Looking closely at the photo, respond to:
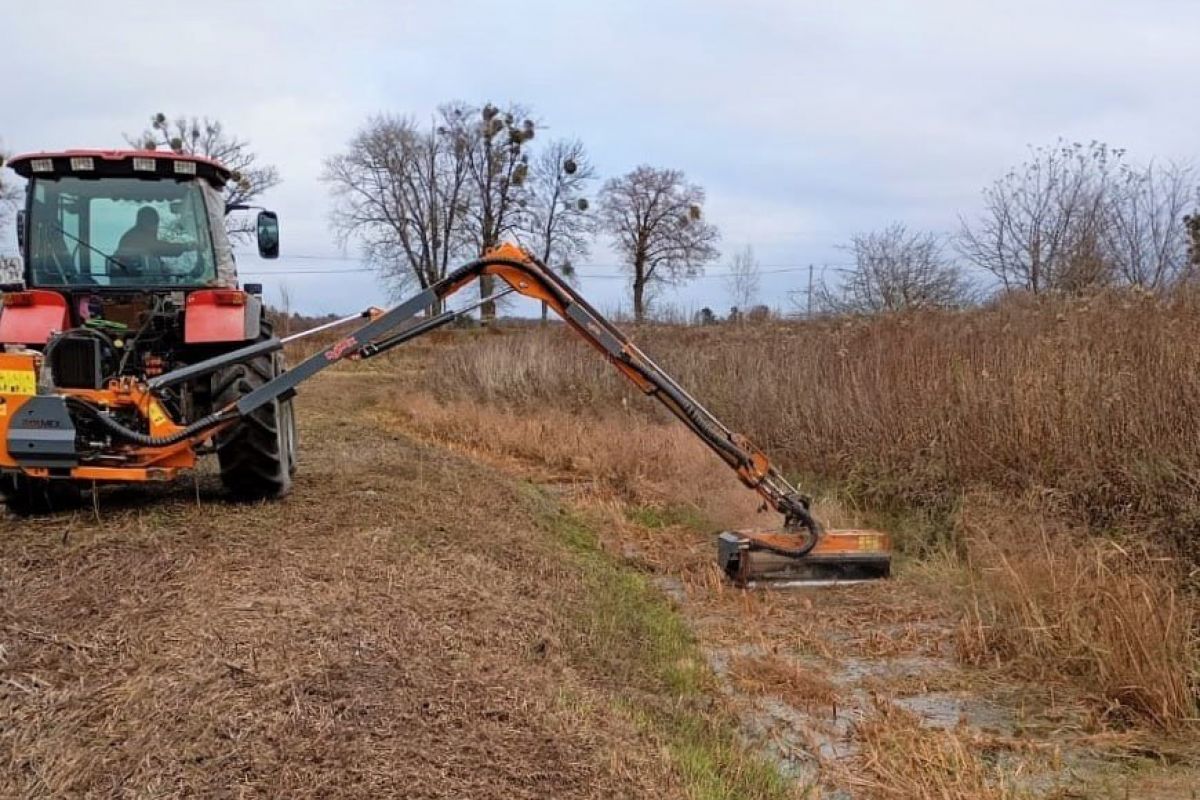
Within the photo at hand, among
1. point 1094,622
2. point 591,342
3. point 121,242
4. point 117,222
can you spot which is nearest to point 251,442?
point 121,242

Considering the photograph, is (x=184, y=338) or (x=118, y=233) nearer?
(x=184, y=338)

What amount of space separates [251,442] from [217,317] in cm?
83

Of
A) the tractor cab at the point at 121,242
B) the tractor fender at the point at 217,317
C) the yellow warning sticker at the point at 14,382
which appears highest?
the tractor cab at the point at 121,242

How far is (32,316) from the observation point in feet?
20.4

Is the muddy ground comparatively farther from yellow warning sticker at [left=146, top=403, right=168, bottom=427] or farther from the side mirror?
the side mirror

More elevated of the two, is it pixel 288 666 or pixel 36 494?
pixel 36 494

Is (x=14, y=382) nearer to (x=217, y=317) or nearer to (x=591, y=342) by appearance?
(x=217, y=317)

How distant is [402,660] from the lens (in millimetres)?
3836

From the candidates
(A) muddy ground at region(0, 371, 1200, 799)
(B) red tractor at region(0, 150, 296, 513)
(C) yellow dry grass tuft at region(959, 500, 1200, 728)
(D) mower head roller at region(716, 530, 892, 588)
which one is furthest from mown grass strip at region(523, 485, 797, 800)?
(B) red tractor at region(0, 150, 296, 513)

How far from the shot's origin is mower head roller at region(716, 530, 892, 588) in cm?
654

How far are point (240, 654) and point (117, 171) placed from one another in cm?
427

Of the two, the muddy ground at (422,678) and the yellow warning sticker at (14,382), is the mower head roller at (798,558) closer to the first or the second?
the muddy ground at (422,678)

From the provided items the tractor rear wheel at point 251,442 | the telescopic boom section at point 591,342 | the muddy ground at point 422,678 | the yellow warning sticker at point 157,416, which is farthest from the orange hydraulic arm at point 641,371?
the yellow warning sticker at point 157,416

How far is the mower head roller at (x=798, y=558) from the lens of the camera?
654 centimetres
